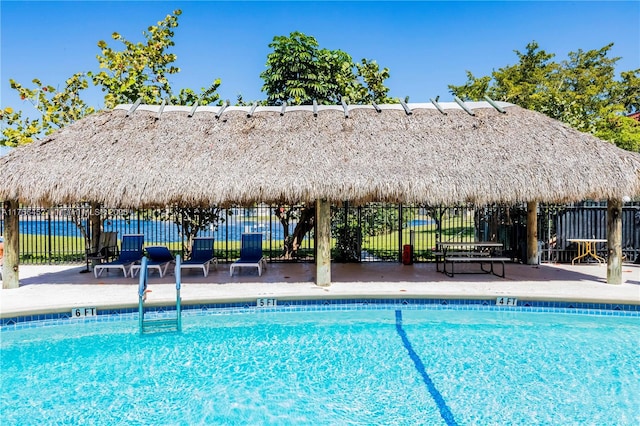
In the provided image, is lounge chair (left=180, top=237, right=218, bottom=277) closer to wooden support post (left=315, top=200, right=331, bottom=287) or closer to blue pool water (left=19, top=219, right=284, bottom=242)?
blue pool water (left=19, top=219, right=284, bottom=242)

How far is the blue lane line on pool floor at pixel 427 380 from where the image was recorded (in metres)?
4.10

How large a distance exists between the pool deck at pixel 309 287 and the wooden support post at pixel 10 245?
22 cm

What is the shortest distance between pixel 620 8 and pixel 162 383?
17365 millimetres

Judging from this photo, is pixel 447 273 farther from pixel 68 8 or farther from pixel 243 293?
pixel 68 8

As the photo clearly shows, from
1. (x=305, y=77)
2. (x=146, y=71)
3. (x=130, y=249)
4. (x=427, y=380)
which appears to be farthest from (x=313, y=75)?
(x=427, y=380)

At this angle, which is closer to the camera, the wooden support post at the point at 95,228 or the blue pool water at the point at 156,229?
the wooden support post at the point at 95,228

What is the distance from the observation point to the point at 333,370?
5.20 metres

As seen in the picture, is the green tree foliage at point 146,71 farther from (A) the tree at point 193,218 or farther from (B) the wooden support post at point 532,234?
(B) the wooden support post at point 532,234

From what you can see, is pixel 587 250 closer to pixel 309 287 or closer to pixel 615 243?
pixel 615 243

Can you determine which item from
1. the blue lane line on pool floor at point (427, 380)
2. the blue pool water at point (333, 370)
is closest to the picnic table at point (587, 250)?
the blue pool water at point (333, 370)

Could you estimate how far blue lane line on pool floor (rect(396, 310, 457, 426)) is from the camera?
161 inches

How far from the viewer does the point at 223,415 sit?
4152 mm

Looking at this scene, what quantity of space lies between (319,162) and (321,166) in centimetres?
14

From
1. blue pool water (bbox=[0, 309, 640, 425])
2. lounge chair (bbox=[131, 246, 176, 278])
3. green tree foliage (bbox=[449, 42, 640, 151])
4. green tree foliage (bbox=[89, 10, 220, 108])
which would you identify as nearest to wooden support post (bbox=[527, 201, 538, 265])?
blue pool water (bbox=[0, 309, 640, 425])
